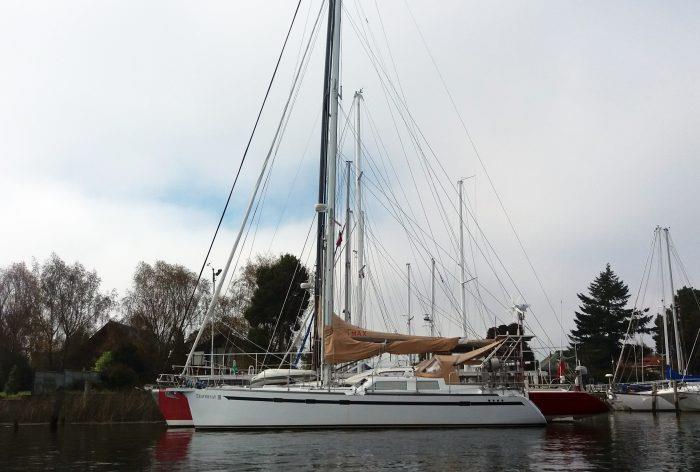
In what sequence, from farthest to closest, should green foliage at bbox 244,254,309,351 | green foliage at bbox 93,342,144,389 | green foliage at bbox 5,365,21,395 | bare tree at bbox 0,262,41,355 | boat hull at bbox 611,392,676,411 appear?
green foliage at bbox 244,254,309,351 → bare tree at bbox 0,262,41,355 → green foliage at bbox 93,342,144,389 → green foliage at bbox 5,365,21,395 → boat hull at bbox 611,392,676,411

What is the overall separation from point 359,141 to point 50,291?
35.6 metres

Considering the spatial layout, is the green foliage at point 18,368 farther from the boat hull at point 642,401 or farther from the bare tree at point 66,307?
the boat hull at point 642,401

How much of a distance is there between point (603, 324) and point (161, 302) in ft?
178

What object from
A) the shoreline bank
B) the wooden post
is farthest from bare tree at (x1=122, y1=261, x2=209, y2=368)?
the wooden post

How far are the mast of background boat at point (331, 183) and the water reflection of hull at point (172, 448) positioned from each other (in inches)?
275

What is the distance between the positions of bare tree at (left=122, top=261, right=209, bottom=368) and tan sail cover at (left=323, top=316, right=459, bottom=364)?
36.9m

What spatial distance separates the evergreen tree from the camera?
3130 inches

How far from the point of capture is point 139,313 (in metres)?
64.9

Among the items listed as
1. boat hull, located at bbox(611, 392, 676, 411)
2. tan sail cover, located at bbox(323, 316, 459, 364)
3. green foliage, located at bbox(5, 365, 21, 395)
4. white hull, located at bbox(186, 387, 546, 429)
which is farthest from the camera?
green foliage, located at bbox(5, 365, 21, 395)

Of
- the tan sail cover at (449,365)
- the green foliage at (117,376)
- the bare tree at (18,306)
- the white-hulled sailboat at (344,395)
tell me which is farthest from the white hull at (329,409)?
the bare tree at (18,306)

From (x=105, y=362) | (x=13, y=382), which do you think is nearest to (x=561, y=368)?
(x=105, y=362)

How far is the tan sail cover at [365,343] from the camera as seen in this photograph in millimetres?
30500

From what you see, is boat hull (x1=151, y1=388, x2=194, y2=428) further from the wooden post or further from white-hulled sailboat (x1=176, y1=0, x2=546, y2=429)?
the wooden post

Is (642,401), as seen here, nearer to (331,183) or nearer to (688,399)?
(688,399)
